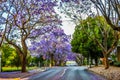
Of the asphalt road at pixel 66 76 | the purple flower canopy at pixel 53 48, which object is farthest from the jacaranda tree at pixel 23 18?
the purple flower canopy at pixel 53 48

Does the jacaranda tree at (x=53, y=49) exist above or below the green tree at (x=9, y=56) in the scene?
above

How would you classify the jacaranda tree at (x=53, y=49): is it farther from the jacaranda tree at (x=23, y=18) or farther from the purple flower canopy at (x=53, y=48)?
the jacaranda tree at (x=23, y=18)

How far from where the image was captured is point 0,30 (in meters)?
40.3

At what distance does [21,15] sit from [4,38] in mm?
3576

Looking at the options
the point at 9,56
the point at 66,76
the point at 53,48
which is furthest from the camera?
the point at 53,48

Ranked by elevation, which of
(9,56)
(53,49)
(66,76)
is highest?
(53,49)

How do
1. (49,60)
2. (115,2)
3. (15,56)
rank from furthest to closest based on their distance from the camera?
(49,60), (15,56), (115,2)

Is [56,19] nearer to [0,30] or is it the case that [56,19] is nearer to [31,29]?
[31,29]

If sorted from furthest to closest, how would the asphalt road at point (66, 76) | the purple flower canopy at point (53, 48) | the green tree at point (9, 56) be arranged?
the purple flower canopy at point (53, 48)
the green tree at point (9, 56)
the asphalt road at point (66, 76)

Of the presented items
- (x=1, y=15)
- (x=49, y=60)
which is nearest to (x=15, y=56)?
(x=1, y=15)

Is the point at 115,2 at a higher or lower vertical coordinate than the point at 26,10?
lower

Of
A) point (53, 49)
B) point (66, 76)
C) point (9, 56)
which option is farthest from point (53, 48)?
point (66, 76)

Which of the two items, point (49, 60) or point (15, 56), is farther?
point (49, 60)

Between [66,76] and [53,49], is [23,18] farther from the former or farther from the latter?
[53,49]
